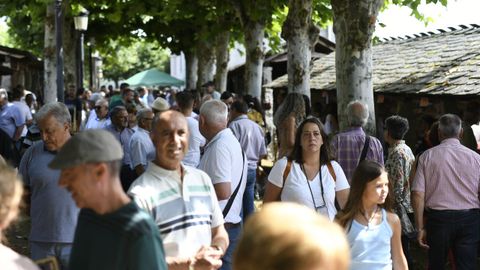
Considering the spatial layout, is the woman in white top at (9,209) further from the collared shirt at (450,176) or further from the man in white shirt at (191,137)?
the man in white shirt at (191,137)

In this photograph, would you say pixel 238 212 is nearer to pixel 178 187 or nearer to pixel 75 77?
pixel 178 187

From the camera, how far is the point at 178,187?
4.65 metres

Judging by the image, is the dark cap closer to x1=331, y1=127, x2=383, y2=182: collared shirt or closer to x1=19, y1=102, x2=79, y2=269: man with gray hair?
x1=19, y1=102, x2=79, y2=269: man with gray hair

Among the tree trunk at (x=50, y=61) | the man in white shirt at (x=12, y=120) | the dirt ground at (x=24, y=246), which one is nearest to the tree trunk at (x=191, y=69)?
the tree trunk at (x=50, y=61)

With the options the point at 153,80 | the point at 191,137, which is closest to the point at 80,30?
the point at 191,137

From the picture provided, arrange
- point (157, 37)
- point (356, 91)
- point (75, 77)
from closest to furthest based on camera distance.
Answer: point (356, 91)
point (75, 77)
point (157, 37)

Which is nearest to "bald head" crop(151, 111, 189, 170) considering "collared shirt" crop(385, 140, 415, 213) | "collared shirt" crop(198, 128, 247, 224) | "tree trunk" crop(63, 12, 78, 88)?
"collared shirt" crop(198, 128, 247, 224)

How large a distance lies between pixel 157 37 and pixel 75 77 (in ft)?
31.4

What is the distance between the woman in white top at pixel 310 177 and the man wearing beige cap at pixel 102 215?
2.78 m

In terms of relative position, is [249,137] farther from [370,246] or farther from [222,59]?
[222,59]

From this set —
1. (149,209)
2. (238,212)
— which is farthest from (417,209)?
(149,209)

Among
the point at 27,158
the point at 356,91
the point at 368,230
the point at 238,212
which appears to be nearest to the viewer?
the point at 368,230

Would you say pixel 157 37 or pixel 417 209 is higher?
pixel 157 37

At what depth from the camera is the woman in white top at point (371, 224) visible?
5469mm
